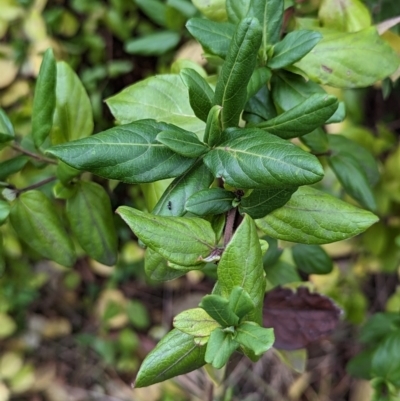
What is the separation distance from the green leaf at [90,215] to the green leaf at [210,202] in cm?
28

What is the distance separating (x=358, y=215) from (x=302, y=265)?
1.30 ft

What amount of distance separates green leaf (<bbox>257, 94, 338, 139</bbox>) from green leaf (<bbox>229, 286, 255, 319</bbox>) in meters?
0.20

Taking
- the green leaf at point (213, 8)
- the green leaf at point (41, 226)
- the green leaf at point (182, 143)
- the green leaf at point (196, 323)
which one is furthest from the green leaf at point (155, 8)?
the green leaf at point (196, 323)

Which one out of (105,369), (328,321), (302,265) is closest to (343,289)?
(302,265)

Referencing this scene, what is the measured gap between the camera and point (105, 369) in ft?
6.02

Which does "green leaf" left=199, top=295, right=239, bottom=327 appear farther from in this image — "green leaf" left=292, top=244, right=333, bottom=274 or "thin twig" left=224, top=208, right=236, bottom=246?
"green leaf" left=292, top=244, right=333, bottom=274

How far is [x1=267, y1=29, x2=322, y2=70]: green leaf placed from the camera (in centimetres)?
64

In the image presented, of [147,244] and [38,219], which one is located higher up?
[147,244]

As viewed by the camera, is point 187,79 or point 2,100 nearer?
point 187,79

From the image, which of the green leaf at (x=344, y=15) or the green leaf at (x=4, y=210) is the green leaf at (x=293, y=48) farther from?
the green leaf at (x=4, y=210)

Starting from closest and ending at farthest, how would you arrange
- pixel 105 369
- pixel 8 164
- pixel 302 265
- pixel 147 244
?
pixel 147 244 → pixel 8 164 → pixel 302 265 → pixel 105 369

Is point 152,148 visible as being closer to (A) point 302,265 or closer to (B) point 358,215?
(B) point 358,215

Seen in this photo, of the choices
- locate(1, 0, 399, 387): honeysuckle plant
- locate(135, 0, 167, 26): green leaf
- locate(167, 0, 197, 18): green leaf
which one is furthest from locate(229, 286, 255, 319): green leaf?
locate(135, 0, 167, 26): green leaf

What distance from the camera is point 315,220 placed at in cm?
60
